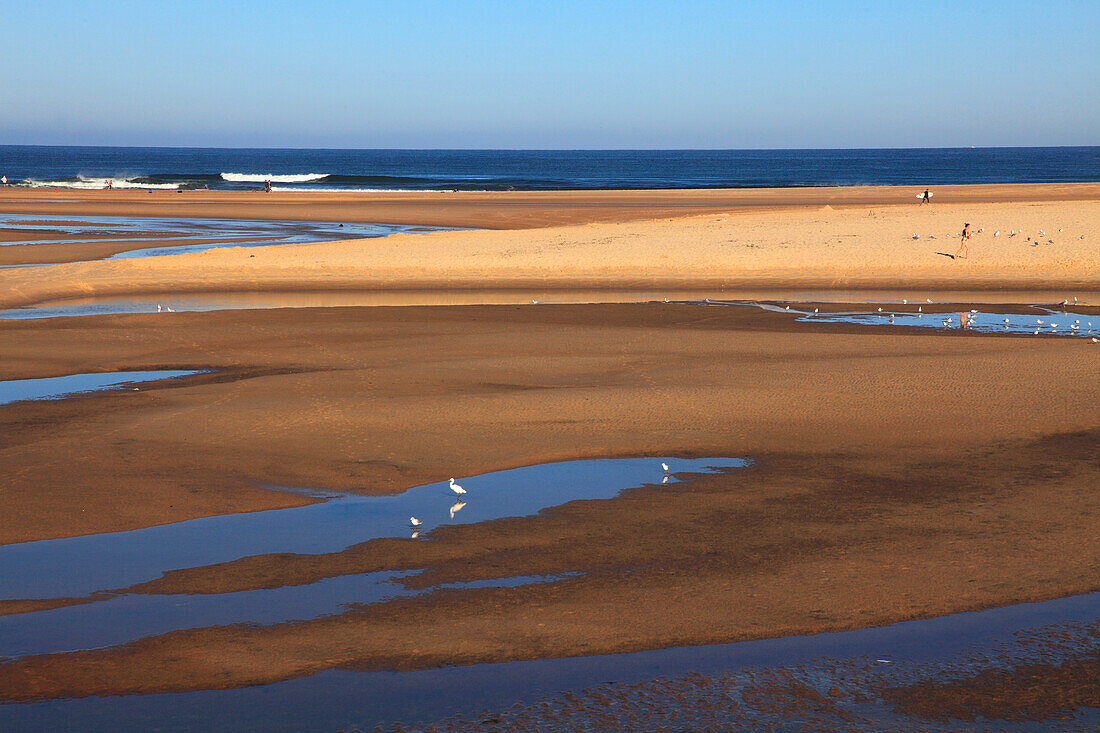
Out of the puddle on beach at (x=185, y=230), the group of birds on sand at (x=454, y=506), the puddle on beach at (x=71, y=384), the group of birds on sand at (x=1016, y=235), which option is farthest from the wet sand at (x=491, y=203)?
the group of birds on sand at (x=454, y=506)

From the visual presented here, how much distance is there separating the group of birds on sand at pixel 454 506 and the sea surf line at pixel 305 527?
17mm

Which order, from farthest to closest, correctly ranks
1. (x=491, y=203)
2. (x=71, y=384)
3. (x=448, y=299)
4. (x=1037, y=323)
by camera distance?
(x=491, y=203) < (x=448, y=299) < (x=1037, y=323) < (x=71, y=384)

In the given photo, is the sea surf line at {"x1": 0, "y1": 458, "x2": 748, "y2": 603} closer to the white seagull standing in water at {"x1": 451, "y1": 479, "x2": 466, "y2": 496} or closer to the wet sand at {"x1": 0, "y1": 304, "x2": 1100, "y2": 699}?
the white seagull standing in water at {"x1": 451, "y1": 479, "x2": 466, "y2": 496}

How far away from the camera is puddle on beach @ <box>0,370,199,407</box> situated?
45.3 feet

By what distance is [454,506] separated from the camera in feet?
31.0

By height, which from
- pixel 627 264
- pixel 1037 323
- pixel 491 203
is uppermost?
pixel 491 203

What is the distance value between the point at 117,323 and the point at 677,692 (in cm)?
1593

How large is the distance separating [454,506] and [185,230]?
33.9 meters

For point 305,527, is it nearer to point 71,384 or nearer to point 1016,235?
point 71,384

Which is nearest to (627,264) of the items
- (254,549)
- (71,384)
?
(71,384)

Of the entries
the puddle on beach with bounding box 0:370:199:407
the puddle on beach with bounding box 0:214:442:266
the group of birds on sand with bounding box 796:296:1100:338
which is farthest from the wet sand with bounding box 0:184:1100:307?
the puddle on beach with bounding box 0:370:199:407

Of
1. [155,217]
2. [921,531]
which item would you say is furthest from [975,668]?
[155,217]

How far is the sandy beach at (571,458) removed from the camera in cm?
699

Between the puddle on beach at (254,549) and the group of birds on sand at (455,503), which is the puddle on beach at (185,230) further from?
the group of birds on sand at (455,503)
